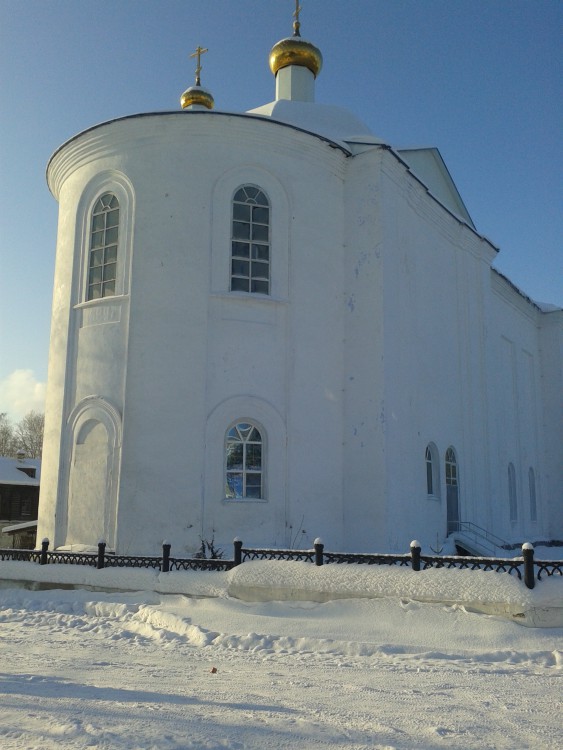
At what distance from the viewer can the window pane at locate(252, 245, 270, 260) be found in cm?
1259

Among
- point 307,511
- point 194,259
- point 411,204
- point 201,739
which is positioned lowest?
point 201,739

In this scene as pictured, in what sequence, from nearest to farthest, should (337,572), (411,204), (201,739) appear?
(201,739) → (337,572) → (411,204)

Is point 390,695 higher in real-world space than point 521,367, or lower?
lower

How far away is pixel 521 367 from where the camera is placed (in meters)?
21.7

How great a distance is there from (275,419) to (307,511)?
1627 millimetres

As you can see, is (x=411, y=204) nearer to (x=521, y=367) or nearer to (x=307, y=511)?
(x=307, y=511)

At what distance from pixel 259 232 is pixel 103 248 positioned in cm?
284

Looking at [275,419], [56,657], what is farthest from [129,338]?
[56,657]

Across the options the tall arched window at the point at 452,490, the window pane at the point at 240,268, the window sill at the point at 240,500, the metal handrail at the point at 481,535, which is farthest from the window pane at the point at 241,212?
the metal handrail at the point at 481,535

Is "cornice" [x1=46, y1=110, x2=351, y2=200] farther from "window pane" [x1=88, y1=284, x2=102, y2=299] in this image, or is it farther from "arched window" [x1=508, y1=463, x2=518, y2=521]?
"arched window" [x1=508, y1=463, x2=518, y2=521]

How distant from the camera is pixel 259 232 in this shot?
12688mm

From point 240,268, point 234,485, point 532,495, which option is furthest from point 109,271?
point 532,495

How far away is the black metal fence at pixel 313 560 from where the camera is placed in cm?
768

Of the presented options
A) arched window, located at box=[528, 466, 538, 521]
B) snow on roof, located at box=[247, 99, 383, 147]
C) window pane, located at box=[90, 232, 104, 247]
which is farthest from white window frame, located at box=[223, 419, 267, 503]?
arched window, located at box=[528, 466, 538, 521]
